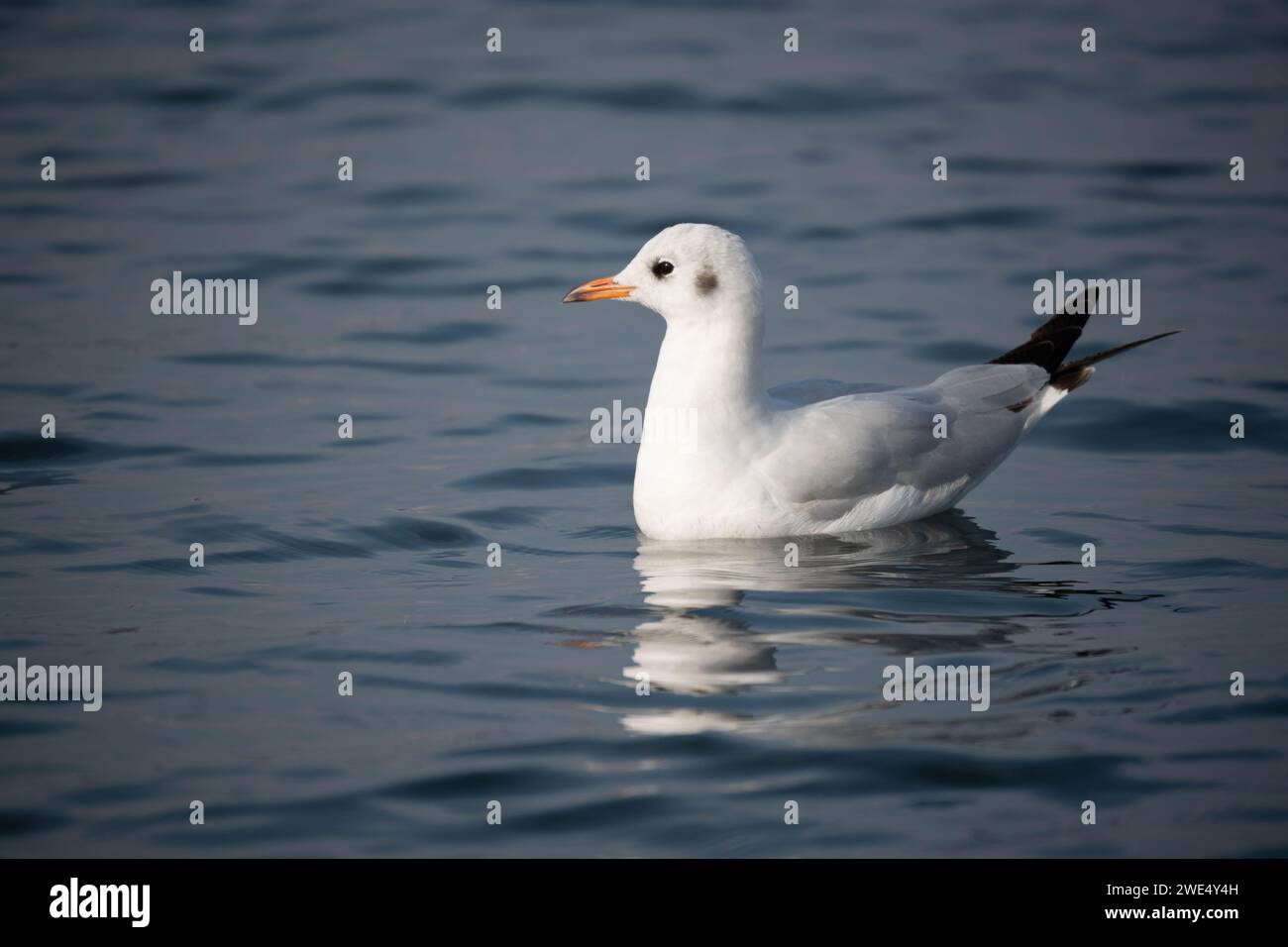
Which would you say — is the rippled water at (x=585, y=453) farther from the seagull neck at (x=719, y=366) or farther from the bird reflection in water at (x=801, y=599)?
the seagull neck at (x=719, y=366)

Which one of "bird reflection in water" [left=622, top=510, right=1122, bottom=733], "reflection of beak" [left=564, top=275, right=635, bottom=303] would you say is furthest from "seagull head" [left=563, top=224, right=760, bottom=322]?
"bird reflection in water" [left=622, top=510, right=1122, bottom=733]

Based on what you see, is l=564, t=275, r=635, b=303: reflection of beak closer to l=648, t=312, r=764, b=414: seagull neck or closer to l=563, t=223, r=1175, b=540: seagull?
l=563, t=223, r=1175, b=540: seagull

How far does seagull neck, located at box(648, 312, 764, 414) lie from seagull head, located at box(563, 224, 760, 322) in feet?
0.21

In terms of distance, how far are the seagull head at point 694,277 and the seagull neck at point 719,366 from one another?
0.06m

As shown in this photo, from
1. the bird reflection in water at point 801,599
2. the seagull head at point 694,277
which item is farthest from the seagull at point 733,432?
the bird reflection in water at point 801,599

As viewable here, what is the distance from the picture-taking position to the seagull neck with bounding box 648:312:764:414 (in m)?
8.56

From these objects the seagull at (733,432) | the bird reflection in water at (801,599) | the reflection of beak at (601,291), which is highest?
the reflection of beak at (601,291)

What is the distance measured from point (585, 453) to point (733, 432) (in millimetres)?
2110

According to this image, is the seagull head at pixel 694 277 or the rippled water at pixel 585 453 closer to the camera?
the rippled water at pixel 585 453

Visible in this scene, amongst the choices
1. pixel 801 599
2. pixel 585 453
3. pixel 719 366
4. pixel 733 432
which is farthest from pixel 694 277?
pixel 585 453

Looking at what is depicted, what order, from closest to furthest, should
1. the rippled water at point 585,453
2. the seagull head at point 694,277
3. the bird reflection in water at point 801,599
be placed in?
1. the rippled water at point 585,453
2. the bird reflection in water at point 801,599
3. the seagull head at point 694,277

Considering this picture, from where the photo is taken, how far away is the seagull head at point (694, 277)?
27.9 feet

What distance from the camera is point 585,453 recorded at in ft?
34.6
